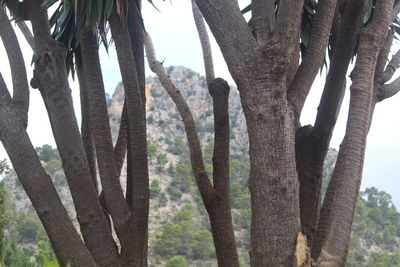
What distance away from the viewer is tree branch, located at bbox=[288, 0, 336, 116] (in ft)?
13.3

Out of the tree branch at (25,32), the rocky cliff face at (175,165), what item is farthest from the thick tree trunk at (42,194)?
the rocky cliff face at (175,165)

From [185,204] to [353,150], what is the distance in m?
54.3

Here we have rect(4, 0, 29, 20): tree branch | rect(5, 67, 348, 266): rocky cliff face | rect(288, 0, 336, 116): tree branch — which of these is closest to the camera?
rect(288, 0, 336, 116): tree branch

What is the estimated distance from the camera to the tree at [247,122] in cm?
371

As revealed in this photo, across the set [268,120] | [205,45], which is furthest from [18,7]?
[268,120]

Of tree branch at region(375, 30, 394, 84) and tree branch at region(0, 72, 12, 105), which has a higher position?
tree branch at region(375, 30, 394, 84)

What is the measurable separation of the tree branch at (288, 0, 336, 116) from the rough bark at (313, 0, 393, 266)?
13.2 inches

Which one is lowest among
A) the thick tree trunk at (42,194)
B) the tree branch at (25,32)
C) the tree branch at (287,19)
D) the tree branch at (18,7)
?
the thick tree trunk at (42,194)

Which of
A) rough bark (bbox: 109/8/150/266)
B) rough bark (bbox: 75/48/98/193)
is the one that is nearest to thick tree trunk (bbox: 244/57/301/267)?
rough bark (bbox: 109/8/150/266)

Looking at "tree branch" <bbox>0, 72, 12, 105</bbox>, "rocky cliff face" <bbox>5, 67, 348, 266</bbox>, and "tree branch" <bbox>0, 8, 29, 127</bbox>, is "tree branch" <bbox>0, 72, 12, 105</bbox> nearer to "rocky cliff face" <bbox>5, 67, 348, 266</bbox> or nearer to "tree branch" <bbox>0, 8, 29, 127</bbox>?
"tree branch" <bbox>0, 8, 29, 127</bbox>

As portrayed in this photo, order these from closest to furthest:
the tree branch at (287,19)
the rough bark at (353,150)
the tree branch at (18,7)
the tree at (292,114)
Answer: the rough bark at (353,150) < the tree at (292,114) < the tree branch at (287,19) < the tree branch at (18,7)

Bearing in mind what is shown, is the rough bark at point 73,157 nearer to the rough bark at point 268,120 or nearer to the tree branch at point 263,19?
the rough bark at point 268,120

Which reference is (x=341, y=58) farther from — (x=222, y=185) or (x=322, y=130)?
(x=222, y=185)

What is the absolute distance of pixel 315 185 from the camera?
14.6ft
